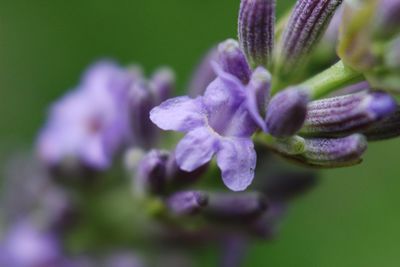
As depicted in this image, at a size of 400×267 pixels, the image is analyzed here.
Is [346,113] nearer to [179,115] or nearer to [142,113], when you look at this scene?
[179,115]

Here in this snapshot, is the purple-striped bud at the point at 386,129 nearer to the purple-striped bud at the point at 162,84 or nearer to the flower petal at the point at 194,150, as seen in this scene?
the flower petal at the point at 194,150

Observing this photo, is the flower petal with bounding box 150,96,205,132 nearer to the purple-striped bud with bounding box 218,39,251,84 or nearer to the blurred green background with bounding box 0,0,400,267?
the purple-striped bud with bounding box 218,39,251,84

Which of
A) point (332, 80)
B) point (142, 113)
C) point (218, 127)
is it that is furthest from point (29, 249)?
point (332, 80)

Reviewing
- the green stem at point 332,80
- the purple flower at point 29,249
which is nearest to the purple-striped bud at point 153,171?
the green stem at point 332,80

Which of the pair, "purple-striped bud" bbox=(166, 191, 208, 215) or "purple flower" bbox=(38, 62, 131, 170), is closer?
"purple-striped bud" bbox=(166, 191, 208, 215)

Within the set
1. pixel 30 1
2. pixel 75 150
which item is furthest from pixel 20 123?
pixel 75 150

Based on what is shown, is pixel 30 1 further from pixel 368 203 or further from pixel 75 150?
pixel 368 203

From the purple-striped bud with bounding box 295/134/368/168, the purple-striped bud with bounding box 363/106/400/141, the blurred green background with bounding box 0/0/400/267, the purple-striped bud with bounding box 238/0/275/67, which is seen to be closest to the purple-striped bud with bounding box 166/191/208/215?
the purple-striped bud with bounding box 295/134/368/168
